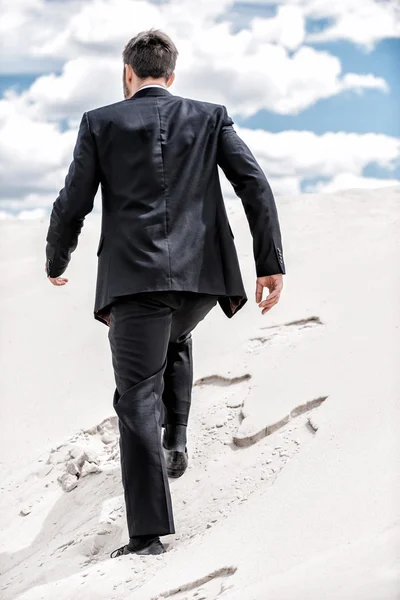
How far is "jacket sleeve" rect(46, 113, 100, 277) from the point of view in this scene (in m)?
3.02

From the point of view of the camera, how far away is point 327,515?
8.62ft

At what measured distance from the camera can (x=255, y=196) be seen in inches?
118

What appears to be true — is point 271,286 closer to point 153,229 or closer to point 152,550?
point 153,229

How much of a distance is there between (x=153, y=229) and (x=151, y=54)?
2.04 ft

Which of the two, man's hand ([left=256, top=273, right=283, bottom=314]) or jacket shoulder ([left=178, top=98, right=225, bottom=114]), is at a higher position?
jacket shoulder ([left=178, top=98, right=225, bottom=114])

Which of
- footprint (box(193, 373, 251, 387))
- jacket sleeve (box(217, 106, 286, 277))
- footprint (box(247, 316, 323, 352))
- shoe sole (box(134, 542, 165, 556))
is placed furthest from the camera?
footprint (box(247, 316, 323, 352))

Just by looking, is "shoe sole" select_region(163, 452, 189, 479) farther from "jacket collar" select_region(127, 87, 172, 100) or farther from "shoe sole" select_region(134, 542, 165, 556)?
"jacket collar" select_region(127, 87, 172, 100)

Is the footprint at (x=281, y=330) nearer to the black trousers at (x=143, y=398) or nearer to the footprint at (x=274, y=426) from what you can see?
the footprint at (x=274, y=426)

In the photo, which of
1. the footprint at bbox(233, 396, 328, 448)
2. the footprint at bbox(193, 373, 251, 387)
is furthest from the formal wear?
the footprint at bbox(193, 373, 251, 387)

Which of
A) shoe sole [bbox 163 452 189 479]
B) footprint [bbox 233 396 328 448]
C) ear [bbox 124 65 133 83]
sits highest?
ear [bbox 124 65 133 83]

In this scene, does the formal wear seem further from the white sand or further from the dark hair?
the white sand

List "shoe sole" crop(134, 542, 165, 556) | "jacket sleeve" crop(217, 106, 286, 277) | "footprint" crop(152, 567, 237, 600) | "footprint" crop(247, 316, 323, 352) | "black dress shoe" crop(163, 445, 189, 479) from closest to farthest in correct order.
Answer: "footprint" crop(152, 567, 237, 600) → "shoe sole" crop(134, 542, 165, 556) → "jacket sleeve" crop(217, 106, 286, 277) → "black dress shoe" crop(163, 445, 189, 479) → "footprint" crop(247, 316, 323, 352)

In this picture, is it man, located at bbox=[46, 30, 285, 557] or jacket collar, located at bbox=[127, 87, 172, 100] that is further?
jacket collar, located at bbox=[127, 87, 172, 100]

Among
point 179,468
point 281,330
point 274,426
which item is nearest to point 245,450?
point 274,426
